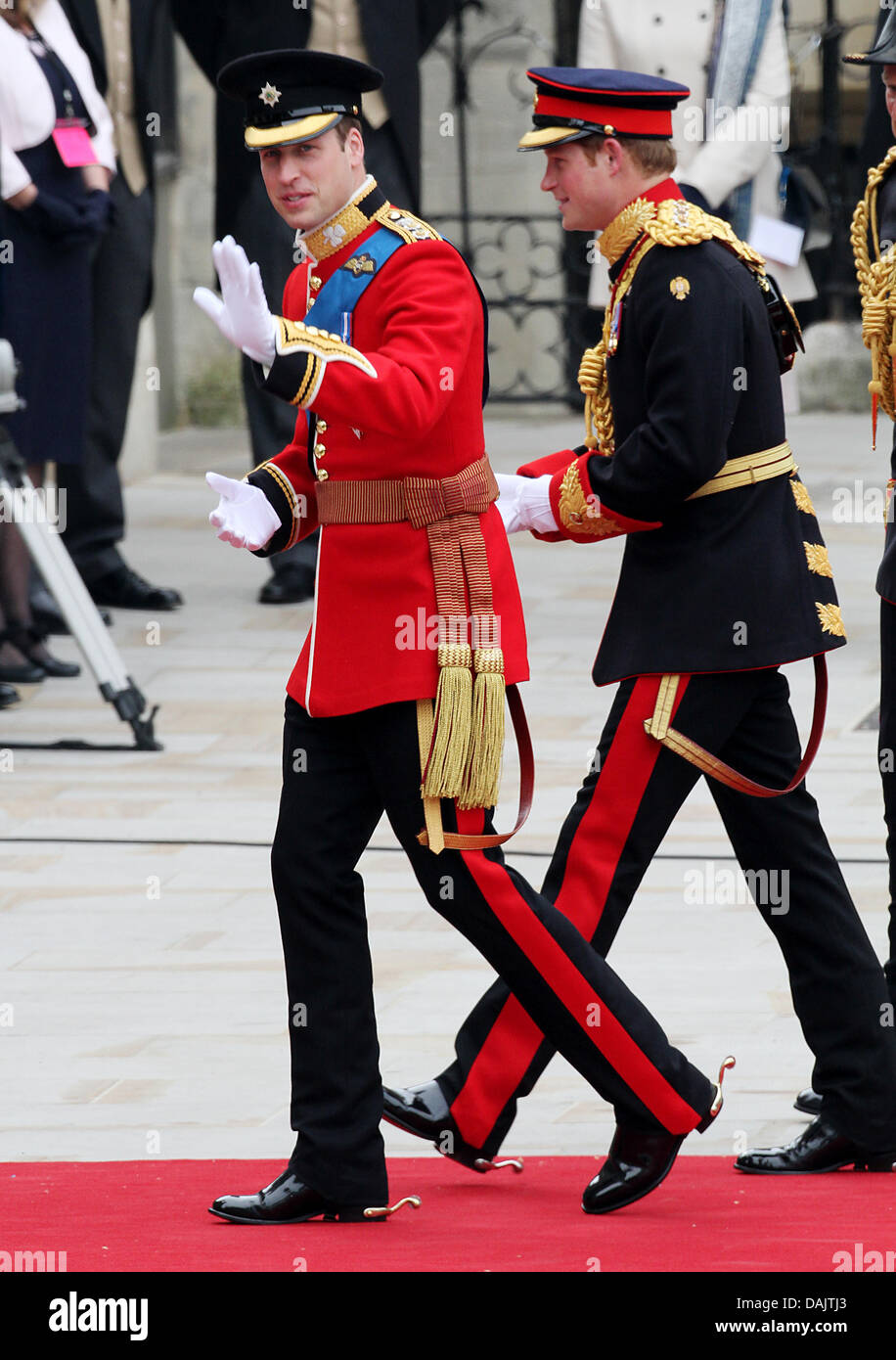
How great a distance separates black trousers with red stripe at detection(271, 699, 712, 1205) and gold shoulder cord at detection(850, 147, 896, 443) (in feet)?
3.24

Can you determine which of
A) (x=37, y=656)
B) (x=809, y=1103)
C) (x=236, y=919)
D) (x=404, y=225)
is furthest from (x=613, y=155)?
(x=37, y=656)

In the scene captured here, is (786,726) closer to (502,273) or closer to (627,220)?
(627,220)

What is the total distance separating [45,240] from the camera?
24.1ft

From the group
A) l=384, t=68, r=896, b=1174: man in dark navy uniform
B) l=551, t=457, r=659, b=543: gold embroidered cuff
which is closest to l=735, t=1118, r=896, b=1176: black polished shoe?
l=384, t=68, r=896, b=1174: man in dark navy uniform

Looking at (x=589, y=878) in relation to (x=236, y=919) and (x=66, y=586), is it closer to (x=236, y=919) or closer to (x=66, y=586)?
(x=236, y=919)

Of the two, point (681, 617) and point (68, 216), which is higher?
point (68, 216)

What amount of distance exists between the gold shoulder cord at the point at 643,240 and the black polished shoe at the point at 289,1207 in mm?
1109

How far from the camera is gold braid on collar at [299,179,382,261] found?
3398 mm

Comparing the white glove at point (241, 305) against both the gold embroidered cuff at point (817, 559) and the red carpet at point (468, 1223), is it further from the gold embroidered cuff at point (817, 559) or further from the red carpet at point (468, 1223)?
the red carpet at point (468, 1223)

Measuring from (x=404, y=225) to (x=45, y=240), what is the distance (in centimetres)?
415

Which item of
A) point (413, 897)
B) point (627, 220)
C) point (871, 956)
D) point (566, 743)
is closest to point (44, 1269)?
point (871, 956)

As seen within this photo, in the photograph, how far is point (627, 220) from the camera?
3584mm

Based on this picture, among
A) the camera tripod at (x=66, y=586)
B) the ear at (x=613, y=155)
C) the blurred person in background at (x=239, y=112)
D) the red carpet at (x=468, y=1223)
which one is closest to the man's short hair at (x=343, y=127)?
the ear at (x=613, y=155)

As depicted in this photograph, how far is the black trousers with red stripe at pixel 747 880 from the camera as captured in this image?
358 centimetres
